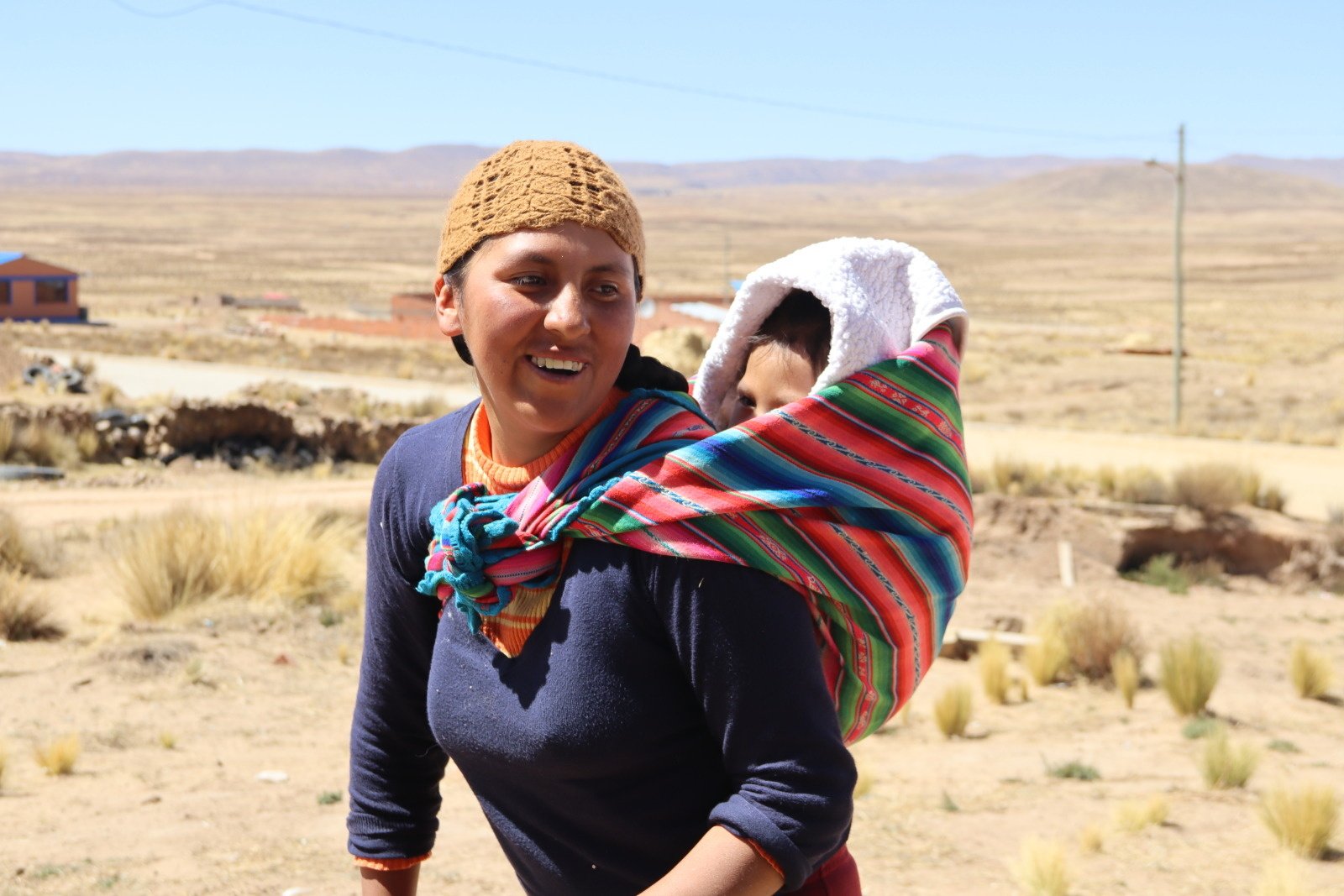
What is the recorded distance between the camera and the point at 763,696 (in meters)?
1.62

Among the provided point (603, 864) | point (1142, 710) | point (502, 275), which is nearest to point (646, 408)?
point (502, 275)

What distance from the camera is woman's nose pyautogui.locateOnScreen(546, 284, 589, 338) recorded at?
1697 mm

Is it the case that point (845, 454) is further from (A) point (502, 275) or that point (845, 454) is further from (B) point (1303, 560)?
(B) point (1303, 560)

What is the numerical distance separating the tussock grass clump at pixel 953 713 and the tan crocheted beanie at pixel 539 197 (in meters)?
6.25

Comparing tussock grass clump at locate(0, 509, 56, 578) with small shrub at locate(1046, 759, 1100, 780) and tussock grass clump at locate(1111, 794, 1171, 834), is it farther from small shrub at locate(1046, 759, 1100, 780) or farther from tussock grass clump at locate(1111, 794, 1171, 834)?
tussock grass clump at locate(1111, 794, 1171, 834)

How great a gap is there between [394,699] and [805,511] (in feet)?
2.47

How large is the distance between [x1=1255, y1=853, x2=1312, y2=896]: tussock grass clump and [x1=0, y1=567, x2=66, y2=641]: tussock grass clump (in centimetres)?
703

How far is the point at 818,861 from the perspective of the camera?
1.71m

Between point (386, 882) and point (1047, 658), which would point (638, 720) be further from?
point (1047, 658)

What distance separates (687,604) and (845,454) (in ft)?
1.07

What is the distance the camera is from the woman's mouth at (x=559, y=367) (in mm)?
1748

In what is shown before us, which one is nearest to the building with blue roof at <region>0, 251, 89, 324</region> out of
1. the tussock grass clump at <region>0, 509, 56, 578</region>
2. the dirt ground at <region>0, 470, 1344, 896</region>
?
the tussock grass clump at <region>0, 509, 56, 578</region>

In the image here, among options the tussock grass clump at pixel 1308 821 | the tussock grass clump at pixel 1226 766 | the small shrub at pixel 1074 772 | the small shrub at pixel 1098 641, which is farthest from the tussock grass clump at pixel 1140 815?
the small shrub at pixel 1098 641

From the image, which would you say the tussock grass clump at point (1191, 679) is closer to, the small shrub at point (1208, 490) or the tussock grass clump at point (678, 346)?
the small shrub at point (1208, 490)
